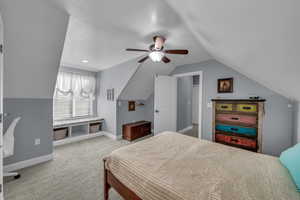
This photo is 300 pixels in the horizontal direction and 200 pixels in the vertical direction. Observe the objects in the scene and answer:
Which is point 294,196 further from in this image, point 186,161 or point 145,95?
point 145,95

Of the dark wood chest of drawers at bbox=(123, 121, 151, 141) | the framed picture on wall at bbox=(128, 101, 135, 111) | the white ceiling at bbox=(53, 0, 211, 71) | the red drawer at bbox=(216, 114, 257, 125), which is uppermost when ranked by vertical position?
the white ceiling at bbox=(53, 0, 211, 71)

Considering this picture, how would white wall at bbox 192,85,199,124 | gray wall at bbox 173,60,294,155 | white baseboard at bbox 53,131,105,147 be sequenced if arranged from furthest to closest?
white wall at bbox 192,85,199,124 < white baseboard at bbox 53,131,105,147 < gray wall at bbox 173,60,294,155

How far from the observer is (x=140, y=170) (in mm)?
1190

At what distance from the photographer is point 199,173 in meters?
1.14

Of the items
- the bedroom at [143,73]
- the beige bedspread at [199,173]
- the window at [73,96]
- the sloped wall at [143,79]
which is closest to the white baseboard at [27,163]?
the bedroom at [143,73]

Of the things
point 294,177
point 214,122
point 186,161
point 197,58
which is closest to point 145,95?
point 197,58

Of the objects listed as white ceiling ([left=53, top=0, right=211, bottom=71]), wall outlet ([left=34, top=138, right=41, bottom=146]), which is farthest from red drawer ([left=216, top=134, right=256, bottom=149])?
wall outlet ([left=34, top=138, right=41, bottom=146])

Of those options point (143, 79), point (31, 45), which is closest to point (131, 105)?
point (143, 79)

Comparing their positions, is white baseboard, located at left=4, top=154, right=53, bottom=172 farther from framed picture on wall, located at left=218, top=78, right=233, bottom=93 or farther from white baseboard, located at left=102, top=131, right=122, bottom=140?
framed picture on wall, located at left=218, top=78, right=233, bottom=93

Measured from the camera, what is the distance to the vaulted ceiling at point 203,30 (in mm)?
682

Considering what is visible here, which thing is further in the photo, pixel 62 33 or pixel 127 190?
pixel 62 33

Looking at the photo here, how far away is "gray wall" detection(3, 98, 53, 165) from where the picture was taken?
88.1 inches

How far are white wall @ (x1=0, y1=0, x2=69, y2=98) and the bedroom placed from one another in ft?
0.04

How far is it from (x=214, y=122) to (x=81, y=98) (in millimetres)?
4185
